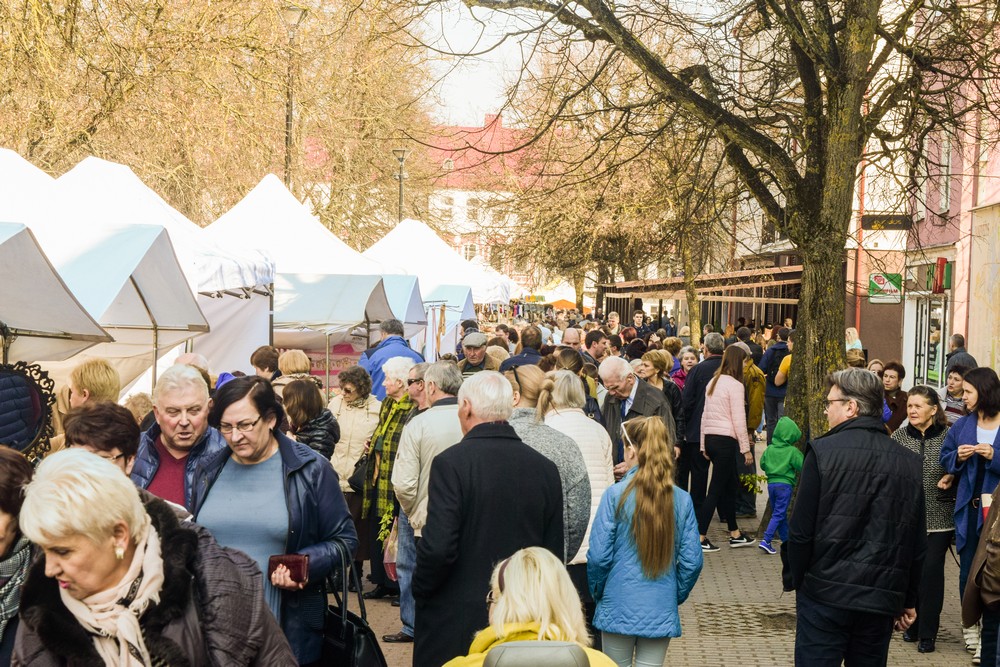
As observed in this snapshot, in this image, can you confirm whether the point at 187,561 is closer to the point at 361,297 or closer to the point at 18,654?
the point at 18,654

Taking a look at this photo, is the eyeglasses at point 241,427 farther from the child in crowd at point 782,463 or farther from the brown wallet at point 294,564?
the child in crowd at point 782,463

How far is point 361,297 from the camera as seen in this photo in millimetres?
15250

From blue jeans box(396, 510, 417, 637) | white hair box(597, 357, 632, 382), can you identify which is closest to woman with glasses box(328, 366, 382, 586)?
blue jeans box(396, 510, 417, 637)

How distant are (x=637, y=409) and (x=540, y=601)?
21.2 feet

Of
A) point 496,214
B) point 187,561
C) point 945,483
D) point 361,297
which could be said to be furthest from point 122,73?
point 496,214

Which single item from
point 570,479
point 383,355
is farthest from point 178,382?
point 383,355

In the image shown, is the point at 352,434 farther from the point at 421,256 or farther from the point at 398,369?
the point at 421,256

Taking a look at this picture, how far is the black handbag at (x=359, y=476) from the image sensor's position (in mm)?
8836

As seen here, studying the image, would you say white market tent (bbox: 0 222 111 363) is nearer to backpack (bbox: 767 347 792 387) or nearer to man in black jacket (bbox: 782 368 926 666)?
man in black jacket (bbox: 782 368 926 666)

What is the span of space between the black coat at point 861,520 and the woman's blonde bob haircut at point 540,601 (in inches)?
90.2

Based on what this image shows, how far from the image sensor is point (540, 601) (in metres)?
3.37

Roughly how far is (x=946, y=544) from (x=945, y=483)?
0.49 metres

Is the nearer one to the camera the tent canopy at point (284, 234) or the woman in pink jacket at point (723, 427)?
the woman in pink jacket at point (723, 427)

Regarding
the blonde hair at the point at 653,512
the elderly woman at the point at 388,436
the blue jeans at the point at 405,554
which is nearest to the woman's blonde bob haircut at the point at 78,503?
the blonde hair at the point at 653,512
